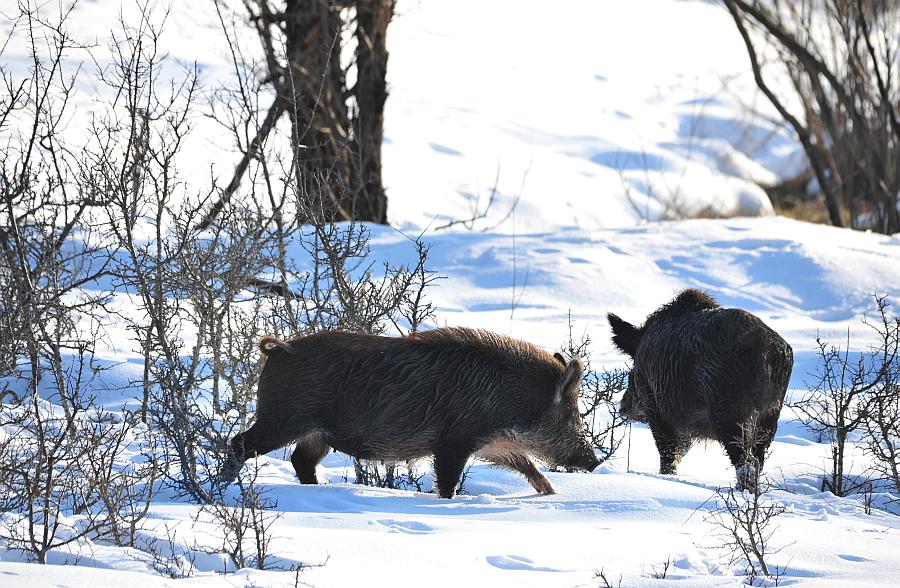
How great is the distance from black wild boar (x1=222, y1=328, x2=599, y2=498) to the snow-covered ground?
254 millimetres

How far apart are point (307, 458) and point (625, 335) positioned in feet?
8.04

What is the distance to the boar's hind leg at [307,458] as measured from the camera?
20.7 ft

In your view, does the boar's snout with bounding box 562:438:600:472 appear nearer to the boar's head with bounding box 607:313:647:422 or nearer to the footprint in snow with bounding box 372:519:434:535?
the boar's head with bounding box 607:313:647:422

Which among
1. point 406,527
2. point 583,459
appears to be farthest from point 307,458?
point 583,459

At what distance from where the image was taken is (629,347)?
754cm

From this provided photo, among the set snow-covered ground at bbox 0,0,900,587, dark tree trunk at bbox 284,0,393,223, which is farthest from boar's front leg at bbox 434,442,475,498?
dark tree trunk at bbox 284,0,393,223

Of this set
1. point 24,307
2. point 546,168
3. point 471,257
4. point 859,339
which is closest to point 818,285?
point 859,339

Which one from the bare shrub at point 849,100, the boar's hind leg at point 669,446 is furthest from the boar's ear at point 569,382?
the bare shrub at point 849,100

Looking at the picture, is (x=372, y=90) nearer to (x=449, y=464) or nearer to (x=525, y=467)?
(x=525, y=467)

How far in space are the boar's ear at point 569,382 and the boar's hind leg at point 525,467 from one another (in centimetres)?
40

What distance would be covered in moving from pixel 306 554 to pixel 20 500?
1419 millimetres

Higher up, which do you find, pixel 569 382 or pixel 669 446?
pixel 569 382

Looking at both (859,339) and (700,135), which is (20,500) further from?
(700,135)

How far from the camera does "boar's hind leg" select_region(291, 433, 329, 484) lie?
6316mm
